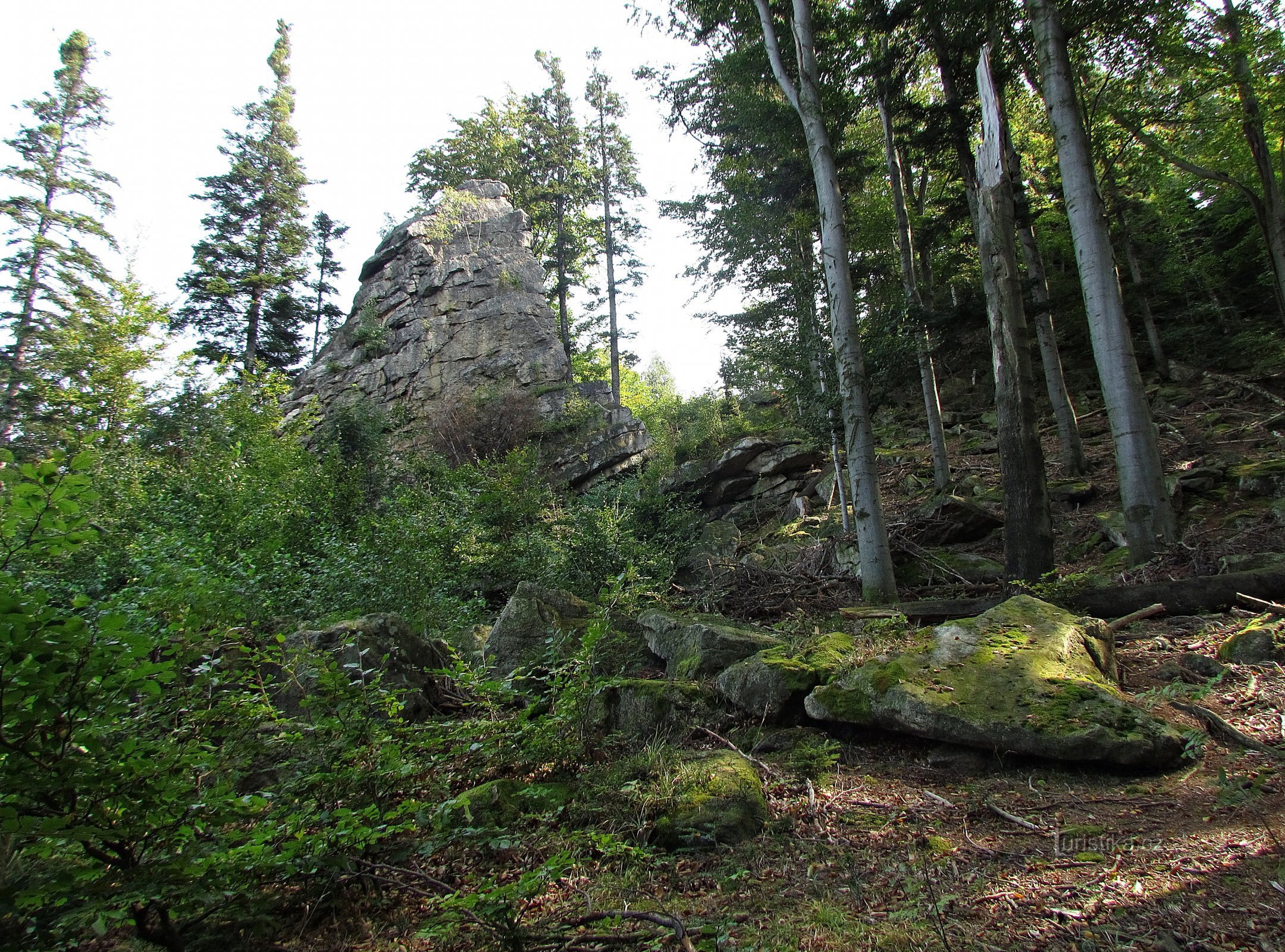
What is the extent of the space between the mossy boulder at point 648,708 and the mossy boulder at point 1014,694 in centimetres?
86

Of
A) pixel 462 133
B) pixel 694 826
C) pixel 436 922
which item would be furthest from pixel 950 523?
pixel 462 133

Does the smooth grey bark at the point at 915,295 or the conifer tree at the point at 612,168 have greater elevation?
the conifer tree at the point at 612,168

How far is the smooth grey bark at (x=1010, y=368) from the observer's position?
6617 mm

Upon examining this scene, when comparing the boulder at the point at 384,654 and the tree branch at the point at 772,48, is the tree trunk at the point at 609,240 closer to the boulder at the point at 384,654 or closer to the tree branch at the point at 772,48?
the tree branch at the point at 772,48

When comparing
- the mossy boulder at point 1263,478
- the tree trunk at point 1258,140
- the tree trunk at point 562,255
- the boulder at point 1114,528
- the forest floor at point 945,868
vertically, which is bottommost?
the forest floor at point 945,868

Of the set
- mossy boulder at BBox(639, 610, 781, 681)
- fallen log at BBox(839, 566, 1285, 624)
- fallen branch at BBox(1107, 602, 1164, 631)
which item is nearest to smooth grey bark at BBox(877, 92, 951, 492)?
fallen log at BBox(839, 566, 1285, 624)

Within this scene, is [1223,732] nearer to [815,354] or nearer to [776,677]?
[776,677]

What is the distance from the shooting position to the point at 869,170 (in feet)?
45.3

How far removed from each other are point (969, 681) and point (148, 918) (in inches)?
164

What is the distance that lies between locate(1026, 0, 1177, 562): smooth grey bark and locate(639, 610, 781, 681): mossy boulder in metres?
4.82

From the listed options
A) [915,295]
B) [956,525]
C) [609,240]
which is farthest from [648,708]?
[609,240]

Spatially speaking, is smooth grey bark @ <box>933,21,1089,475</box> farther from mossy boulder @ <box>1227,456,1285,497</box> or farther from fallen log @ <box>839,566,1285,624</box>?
fallen log @ <box>839,566,1285,624</box>

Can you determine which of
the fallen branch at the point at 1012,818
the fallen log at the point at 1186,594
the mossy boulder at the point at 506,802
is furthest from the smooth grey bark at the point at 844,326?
the mossy boulder at the point at 506,802

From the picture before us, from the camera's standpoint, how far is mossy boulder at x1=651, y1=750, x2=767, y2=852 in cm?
300
